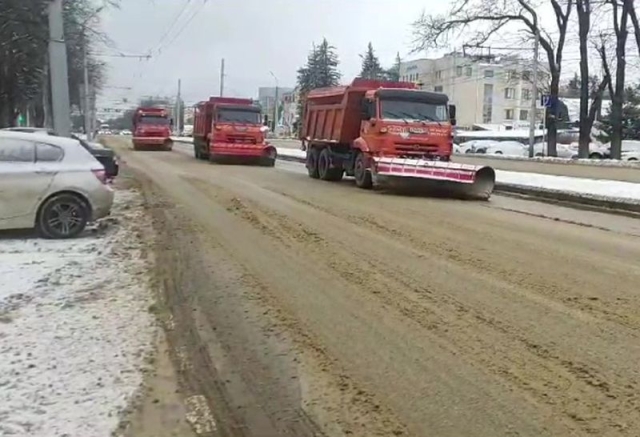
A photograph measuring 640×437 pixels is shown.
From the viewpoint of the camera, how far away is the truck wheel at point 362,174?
19969 mm

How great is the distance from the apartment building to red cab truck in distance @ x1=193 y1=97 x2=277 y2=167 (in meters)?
79.2

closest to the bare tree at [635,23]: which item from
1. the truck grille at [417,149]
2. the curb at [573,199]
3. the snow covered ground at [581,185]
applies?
the snow covered ground at [581,185]

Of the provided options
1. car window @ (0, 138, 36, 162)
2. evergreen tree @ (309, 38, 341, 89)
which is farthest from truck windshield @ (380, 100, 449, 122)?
evergreen tree @ (309, 38, 341, 89)

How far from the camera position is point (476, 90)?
12431cm

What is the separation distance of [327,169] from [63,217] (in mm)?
13174

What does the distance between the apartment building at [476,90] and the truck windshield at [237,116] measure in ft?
260

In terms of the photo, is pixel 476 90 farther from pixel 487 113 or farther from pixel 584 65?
pixel 584 65

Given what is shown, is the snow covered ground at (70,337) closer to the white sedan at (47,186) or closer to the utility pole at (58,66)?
the white sedan at (47,186)

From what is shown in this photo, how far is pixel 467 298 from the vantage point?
23.5 feet

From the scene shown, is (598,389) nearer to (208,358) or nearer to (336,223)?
(208,358)

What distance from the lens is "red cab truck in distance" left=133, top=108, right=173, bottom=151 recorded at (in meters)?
49.2

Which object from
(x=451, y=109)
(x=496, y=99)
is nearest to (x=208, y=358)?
(x=451, y=109)

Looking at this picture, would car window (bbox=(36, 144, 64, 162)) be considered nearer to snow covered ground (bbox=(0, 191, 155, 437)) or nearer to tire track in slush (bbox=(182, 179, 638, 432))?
snow covered ground (bbox=(0, 191, 155, 437))

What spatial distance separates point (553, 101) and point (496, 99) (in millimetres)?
90342
